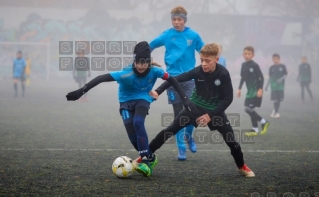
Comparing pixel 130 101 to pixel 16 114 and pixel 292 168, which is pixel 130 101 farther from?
pixel 16 114

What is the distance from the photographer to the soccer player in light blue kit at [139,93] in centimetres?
627

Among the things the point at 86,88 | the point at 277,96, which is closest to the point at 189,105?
the point at 86,88

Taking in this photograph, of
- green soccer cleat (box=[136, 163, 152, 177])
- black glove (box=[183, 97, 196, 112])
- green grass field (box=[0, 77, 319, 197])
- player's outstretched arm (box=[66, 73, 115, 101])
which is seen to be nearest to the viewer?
green grass field (box=[0, 77, 319, 197])

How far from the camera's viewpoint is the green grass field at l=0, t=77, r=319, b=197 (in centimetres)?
550

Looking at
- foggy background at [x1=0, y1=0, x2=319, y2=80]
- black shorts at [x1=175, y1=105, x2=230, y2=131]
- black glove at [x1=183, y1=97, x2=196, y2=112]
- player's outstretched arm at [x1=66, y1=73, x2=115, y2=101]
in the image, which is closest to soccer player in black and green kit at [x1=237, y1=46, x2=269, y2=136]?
black shorts at [x1=175, y1=105, x2=230, y2=131]

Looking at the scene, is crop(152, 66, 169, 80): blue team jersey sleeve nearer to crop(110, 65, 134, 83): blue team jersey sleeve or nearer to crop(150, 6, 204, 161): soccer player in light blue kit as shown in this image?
crop(110, 65, 134, 83): blue team jersey sleeve

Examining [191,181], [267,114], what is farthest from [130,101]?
[267,114]

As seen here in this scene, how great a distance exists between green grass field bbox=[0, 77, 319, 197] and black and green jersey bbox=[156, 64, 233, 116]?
871mm

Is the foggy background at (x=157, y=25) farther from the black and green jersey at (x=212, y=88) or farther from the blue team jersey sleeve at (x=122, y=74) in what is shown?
the blue team jersey sleeve at (x=122, y=74)

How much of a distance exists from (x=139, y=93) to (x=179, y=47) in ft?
5.93

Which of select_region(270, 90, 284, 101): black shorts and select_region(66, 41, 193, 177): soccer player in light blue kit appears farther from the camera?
select_region(270, 90, 284, 101): black shorts

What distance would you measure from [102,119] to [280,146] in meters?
5.94

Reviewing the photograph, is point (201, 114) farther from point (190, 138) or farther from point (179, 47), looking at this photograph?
point (179, 47)

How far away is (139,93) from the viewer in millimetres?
6551
